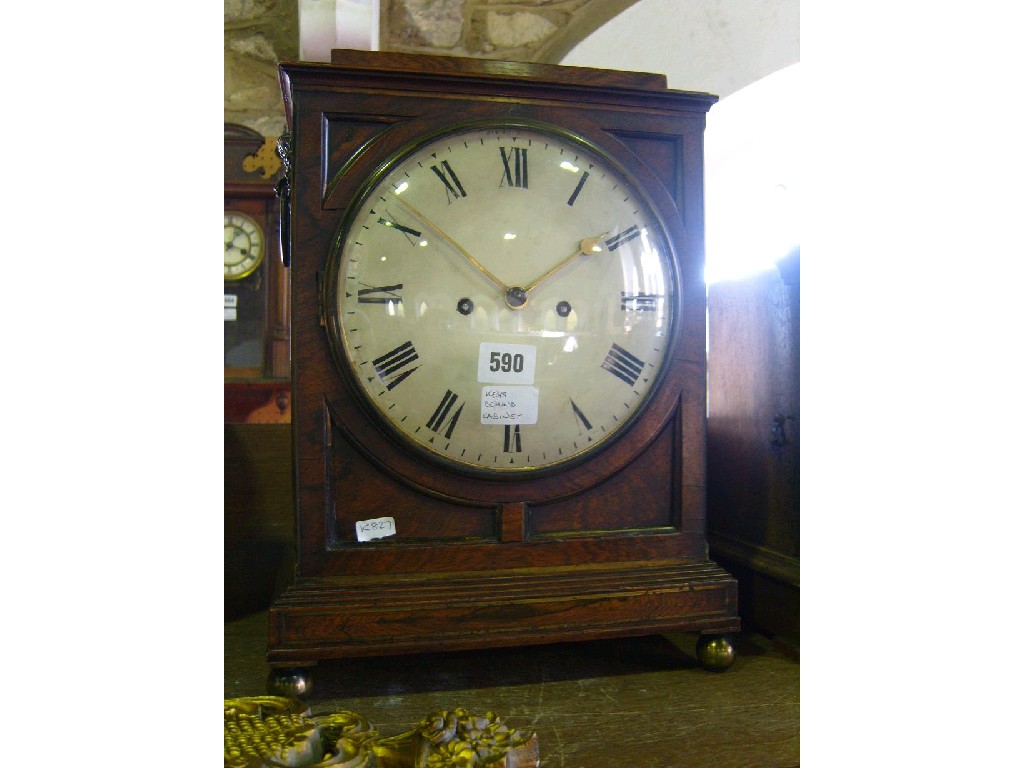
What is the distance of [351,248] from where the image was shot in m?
0.74

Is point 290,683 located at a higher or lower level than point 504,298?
lower

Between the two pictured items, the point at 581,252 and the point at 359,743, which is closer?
the point at 359,743

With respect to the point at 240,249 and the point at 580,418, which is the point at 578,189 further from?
the point at 240,249

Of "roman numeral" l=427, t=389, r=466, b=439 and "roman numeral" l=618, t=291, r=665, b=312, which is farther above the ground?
"roman numeral" l=618, t=291, r=665, b=312

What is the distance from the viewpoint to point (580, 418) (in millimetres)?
789

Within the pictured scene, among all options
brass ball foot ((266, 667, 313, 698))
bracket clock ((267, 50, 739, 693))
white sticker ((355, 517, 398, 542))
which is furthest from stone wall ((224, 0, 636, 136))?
brass ball foot ((266, 667, 313, 698))

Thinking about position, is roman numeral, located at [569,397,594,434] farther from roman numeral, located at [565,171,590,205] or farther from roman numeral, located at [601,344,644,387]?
roman numeral, located at [565,171,590,205]

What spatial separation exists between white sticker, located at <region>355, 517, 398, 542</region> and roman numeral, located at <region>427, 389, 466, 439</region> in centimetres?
10

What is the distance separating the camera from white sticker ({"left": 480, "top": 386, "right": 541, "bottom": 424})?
2.51 ft

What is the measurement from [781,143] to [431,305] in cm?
156

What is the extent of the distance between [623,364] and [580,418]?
0.07m

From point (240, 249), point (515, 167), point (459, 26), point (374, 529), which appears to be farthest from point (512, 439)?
point (240, 249)

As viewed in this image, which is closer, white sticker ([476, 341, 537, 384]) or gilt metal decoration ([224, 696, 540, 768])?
gilt metal decoration ([224, 696, 540, 768])

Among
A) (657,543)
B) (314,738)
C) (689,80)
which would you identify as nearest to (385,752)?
(314,738)
